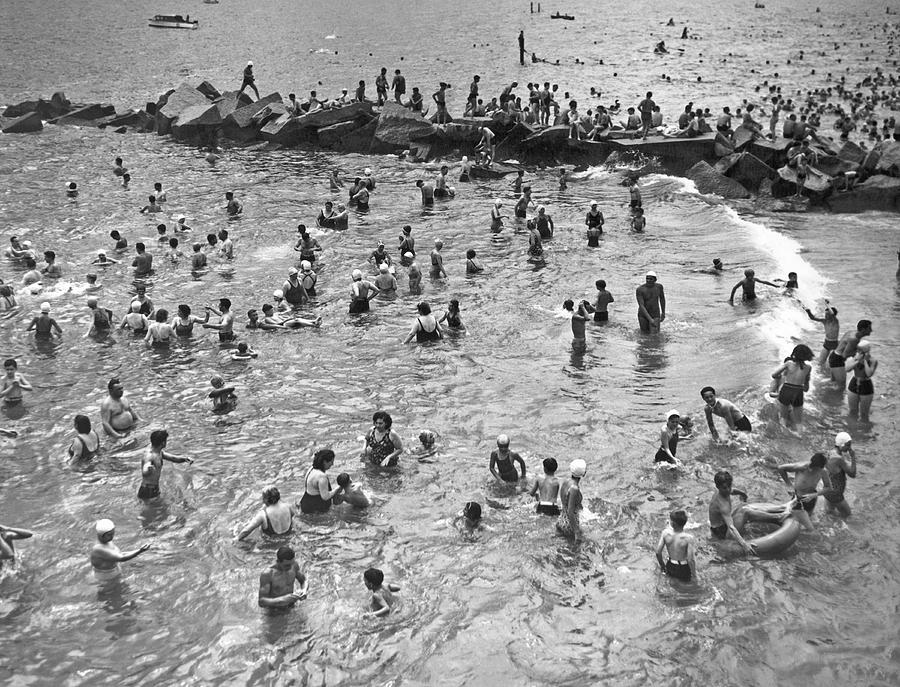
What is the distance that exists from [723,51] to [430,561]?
216ft

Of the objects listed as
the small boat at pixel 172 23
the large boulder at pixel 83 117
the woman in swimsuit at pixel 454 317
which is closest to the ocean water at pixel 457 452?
the woman in swimsuit at pixel 454 317

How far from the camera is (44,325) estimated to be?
64.8ft

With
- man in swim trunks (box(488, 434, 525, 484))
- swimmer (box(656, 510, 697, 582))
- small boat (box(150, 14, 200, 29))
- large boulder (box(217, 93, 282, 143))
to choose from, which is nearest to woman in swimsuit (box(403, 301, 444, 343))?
man in swim trunks (box(488, 434, 525, 484))

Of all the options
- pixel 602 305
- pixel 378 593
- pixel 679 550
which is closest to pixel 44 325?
pixel 378 593

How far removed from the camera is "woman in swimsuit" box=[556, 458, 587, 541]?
12.2 m

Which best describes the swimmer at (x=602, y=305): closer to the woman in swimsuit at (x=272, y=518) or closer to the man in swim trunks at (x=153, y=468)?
the woman in swimsuit at (x=272, y=518)

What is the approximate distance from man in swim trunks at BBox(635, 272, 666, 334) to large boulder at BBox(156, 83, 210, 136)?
96.7ft

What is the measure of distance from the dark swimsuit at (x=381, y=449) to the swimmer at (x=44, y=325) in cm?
1008

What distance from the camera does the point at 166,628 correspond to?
10.9 m

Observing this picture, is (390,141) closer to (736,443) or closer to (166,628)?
(736,443)

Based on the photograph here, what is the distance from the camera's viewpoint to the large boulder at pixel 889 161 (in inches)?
1102

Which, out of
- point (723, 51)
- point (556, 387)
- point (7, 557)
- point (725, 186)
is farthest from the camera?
point (723, 51)

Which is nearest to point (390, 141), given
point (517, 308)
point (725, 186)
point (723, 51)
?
point (725, 186)

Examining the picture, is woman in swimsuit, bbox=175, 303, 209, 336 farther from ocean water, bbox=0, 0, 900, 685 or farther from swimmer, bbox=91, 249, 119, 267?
swimmer, bbox=91, 249, 119, 267
